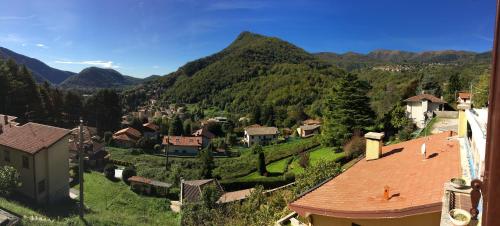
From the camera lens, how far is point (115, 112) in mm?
59219

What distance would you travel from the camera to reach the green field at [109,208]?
17.4 m

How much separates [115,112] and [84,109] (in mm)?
5318

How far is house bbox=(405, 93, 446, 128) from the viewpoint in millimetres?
32625

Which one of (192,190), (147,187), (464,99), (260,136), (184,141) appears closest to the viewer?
(464,99)

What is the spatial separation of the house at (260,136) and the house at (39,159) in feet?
130

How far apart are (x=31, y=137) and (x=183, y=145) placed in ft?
117

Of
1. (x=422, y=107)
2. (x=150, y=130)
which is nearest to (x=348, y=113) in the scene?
(x=422, y=107)

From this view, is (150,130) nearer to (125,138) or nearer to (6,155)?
(125,138)

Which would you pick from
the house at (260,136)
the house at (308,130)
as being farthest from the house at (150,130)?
the house at (308,130)

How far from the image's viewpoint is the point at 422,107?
33688 mm

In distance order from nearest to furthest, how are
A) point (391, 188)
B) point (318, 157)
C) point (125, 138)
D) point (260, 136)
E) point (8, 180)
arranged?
point (391, 188)
point (8, 180)
point (318, 157)
point (125, 138)
point (260, 136)

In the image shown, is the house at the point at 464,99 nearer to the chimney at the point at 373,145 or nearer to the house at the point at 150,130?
the chimney at the point at 373,145

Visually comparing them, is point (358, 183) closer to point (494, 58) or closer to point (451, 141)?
point (451, 141)

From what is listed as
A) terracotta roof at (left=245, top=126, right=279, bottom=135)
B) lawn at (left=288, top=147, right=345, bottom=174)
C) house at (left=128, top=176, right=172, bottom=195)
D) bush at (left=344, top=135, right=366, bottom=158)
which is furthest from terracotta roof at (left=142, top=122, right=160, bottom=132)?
bush at (left=344, top=135, right=366, bottom=158)
